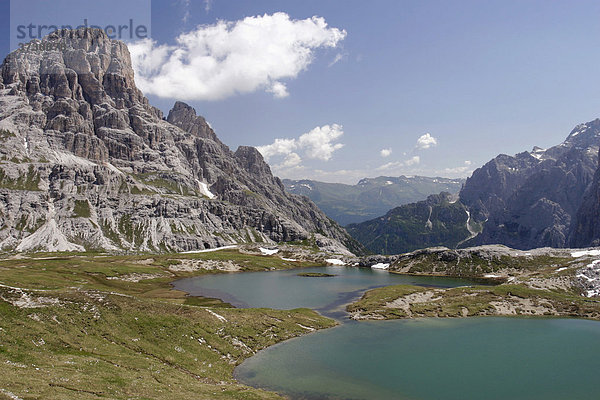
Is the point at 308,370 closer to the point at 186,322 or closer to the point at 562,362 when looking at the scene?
the point at 186,322

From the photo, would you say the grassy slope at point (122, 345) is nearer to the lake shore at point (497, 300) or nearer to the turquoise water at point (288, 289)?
the lake shore at point (497, 300)

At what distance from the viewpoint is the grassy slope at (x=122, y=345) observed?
113 ft

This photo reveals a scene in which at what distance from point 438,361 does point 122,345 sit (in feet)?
164

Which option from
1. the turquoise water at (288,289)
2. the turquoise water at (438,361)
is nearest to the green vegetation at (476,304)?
the turquoise water at (438,361)

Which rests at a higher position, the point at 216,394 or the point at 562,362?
the point at 216,394

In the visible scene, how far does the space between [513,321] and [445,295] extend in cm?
2584

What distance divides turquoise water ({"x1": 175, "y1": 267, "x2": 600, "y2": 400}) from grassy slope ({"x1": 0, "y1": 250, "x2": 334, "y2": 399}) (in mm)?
5576

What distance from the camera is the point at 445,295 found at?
4360 inches

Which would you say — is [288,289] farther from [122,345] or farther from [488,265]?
[488,265]

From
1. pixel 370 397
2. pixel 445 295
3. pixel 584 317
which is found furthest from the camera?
pixel 445 295

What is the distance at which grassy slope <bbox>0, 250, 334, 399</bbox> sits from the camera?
3453 cm

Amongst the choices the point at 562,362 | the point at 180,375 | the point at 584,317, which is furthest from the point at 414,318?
the point at 180,375

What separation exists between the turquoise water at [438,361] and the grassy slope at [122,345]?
18.3ft

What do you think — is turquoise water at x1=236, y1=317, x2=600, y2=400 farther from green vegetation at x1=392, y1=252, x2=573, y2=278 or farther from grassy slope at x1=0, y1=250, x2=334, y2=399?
green vegetation at x1=392, y1=252, x2=573, y2=278
